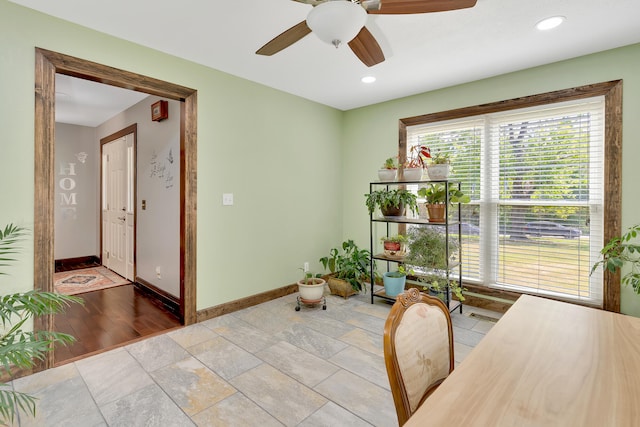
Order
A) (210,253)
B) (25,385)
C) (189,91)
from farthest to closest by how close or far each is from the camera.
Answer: (210,253), (189,91), (25,385)

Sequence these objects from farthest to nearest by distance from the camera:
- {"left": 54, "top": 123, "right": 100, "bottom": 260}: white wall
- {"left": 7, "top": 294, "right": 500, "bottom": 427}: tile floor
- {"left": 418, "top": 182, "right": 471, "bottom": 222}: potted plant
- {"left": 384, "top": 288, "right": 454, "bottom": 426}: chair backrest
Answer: {"left": 54, "top": 123, "right": 100, "bottom": 260}: white wall < {"left": 418, "top": 182, "right": 471, "bottom": 222}: potted plant < {"left": 7, "top": 294, "right": 500, "bottom": 427}: tile floor < {"left": 384, "top": 288, "right": 454, "bottom": 426}: chair backrest

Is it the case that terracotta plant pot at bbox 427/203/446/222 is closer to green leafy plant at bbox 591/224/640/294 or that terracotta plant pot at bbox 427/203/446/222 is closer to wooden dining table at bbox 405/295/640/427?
green leafy plant at bbox 591/224/640/294

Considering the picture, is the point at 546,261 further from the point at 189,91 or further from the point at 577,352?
the point at 189,91

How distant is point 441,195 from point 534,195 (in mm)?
874

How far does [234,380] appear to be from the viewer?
2.11 metres

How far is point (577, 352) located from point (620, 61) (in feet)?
9.37

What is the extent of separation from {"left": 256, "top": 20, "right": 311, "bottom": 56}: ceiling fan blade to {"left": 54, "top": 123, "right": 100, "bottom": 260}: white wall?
16.2 feet

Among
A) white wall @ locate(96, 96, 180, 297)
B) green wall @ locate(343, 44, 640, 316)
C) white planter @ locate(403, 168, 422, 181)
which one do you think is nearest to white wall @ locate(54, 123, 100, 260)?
white wall @ locate(96, 96, 180, 297)

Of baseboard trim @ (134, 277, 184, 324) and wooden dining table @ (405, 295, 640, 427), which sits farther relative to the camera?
baseboard trim @ (134, 277, 184, 324)

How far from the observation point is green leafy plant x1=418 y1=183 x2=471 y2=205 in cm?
318

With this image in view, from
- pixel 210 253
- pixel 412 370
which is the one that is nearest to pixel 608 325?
pixel 412 370

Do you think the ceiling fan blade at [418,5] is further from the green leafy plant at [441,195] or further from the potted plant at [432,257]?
the potted plant at [432,257]

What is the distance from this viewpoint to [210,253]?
3129 millimetres

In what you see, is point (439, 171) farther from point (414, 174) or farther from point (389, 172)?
point (389, 172)
